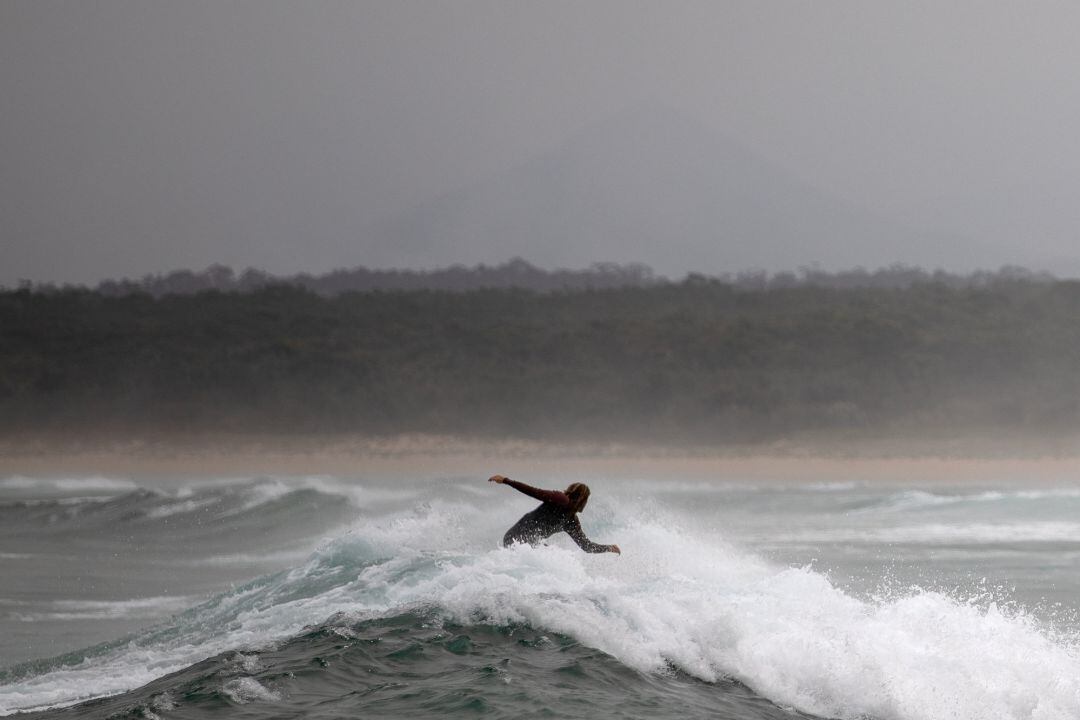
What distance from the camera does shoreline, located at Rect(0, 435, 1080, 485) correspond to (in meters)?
45.8

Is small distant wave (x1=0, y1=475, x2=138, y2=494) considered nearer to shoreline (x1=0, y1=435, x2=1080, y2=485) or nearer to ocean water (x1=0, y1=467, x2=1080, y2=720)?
shoreline (x1=0, y1=435, x2=1080, y2=485)

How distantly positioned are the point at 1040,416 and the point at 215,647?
145 ft

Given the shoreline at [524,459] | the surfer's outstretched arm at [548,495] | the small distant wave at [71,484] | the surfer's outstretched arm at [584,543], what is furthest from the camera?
the shoreline at [524,459]

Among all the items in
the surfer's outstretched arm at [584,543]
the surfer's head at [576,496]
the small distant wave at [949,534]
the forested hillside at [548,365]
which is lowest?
the small distant wave at [949,534]

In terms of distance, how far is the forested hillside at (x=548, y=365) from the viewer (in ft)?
174

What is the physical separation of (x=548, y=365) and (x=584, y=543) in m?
44.1

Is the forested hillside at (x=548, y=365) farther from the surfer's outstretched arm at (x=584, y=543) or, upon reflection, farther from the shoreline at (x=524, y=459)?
the surfer's outstretched arm at (x=584, y=543)

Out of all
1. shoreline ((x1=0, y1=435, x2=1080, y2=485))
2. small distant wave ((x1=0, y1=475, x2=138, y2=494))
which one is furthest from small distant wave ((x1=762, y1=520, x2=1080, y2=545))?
small distant wave ((x1=0, y1=475, x2=138, y2=494))

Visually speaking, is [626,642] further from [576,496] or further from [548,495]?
[576,496]

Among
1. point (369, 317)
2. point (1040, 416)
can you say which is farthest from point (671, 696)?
point (369, 317)

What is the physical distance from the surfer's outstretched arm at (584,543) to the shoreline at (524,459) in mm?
31176

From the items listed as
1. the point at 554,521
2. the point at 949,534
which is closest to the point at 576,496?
the point at 554,521

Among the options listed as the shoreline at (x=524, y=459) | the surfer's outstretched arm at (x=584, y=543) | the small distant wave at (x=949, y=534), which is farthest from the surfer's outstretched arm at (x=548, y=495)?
the shoreline at (x=524, y=459)

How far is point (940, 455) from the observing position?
4794cm
